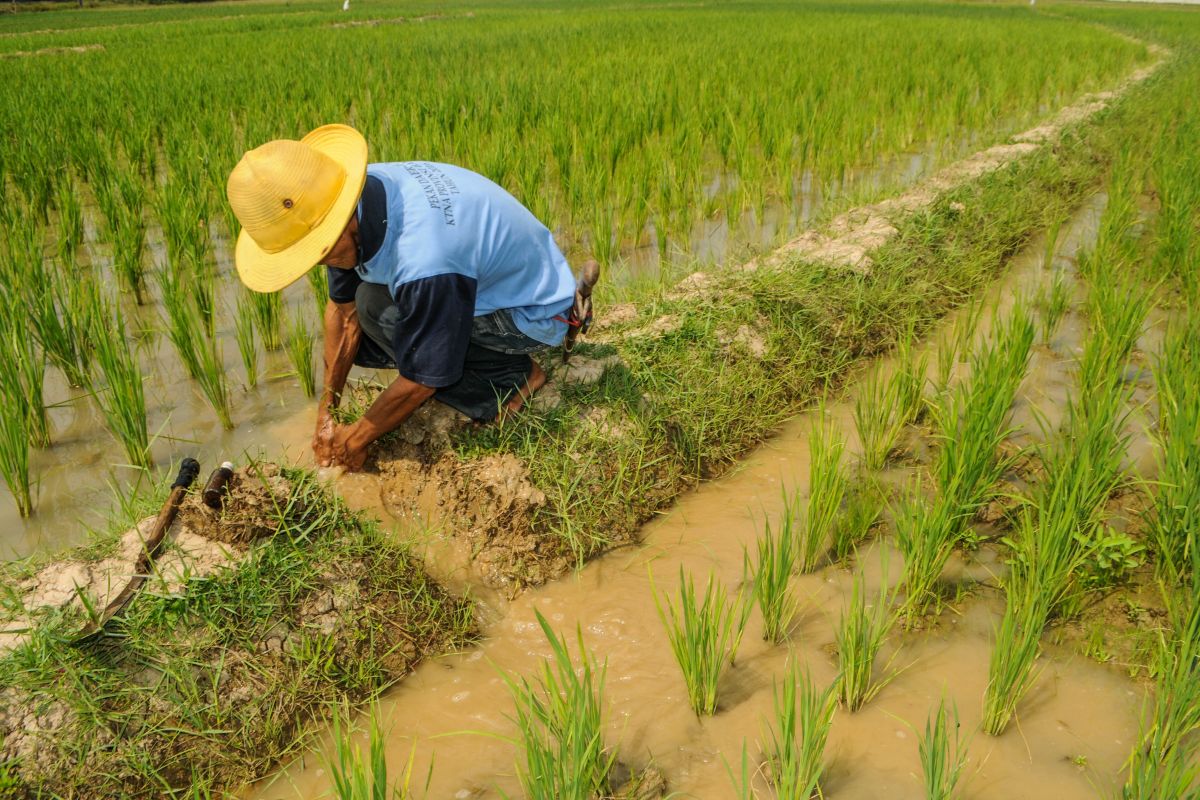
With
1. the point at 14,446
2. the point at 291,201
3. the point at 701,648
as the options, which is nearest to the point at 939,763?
the point at 701,648

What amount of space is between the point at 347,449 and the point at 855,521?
4.63 feet

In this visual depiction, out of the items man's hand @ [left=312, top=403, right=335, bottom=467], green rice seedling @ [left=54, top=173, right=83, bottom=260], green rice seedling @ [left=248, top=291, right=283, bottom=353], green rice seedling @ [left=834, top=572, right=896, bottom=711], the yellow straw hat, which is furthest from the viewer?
green rice seedling @ [left=54, top=173, right=83, bottom=260]

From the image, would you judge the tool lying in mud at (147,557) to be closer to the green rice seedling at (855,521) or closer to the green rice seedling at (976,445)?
the green rice seedling at (855,521)

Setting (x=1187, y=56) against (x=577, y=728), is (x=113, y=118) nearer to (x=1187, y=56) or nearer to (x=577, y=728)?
(x=577, y=728)

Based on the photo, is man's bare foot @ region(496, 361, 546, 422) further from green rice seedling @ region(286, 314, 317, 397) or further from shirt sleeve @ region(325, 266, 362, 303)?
green rice seedling @ region(286, 314, 317, 397)

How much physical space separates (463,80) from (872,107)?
363 cm

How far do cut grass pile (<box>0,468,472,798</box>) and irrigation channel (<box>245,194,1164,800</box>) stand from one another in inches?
4.0

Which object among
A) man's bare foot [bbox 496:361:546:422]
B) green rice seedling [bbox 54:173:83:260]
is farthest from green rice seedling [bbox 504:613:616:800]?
green rice seedling [bbox 54:173:83:260]

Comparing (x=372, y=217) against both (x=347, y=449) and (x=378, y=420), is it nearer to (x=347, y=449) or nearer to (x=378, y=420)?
(x=378, y=420)

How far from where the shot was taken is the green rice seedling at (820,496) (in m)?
2.04

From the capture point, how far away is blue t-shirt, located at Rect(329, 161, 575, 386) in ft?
6.15

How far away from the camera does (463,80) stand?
7309mm

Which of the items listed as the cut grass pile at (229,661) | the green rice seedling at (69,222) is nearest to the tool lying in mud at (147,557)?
the cut grass pile at (229,661)

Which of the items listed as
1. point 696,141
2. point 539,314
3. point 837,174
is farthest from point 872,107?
point 539,314
